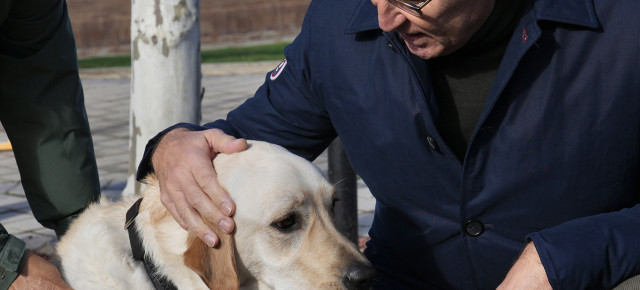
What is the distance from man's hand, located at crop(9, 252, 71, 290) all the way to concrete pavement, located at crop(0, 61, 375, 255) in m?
1.33

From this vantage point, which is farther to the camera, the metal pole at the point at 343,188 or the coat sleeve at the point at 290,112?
the metal pole at the point at 343,188

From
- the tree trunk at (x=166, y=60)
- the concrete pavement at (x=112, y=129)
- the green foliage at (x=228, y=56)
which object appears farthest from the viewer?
the green foliage at (x=228, y=56)

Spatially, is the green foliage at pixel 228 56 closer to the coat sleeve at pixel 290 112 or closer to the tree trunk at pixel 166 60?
the tree trunk at pixel 166 60

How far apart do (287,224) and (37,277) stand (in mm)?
866

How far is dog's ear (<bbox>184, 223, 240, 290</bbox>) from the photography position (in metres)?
2.67

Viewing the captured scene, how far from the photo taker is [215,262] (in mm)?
2693

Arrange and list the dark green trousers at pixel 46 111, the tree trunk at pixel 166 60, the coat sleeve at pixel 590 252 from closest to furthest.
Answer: the coat sleeve at pixel 590 252
the dark green trousers at pixel 46 111
the tree trunk at pixel 166 60

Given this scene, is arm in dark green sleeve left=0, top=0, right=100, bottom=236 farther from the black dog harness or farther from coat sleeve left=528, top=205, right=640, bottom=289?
coat sleeve left=528, top=205, right=640, bottom=289

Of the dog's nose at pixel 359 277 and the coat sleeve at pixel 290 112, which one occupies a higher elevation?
the coat sleeve at pixel 290 112

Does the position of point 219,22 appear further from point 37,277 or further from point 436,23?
point 436,23

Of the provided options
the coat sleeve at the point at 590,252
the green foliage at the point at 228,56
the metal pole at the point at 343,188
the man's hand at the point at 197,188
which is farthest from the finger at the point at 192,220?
the green foliage at the point at 228,56

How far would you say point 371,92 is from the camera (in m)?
2.87

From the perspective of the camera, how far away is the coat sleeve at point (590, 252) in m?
2.37

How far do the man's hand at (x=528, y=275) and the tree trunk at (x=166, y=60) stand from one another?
9.79 feet
